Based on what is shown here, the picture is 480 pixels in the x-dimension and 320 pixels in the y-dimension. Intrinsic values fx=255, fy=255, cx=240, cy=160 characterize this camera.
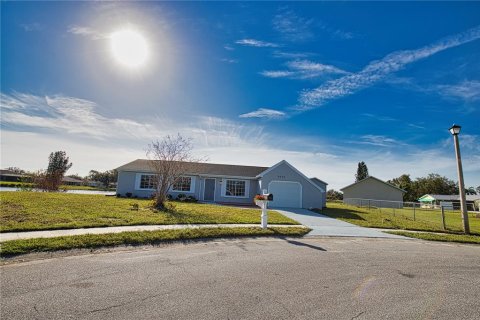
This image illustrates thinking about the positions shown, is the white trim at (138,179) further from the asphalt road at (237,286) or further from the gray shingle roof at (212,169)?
the asphalt road at (237,286)

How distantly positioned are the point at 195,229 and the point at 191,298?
5.39 m

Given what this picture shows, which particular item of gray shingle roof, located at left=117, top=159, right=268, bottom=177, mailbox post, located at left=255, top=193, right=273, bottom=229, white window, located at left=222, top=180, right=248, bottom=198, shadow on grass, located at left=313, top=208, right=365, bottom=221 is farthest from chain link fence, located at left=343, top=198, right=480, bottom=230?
gray shingle roof, located at left=117, top=159, right=268, bottom=177

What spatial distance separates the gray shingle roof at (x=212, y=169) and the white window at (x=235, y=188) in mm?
727

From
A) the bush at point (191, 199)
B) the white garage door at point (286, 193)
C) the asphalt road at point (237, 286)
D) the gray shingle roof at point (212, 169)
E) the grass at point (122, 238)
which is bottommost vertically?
the asphalt road at point (237, 286)

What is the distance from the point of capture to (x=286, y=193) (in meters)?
23.0

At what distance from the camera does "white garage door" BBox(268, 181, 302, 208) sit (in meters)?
22.9

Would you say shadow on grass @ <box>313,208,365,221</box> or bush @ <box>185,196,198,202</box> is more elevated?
bush @ <box>185,196,198,202</box>

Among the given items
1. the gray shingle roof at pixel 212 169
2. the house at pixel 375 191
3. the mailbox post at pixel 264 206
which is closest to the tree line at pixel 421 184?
the house at pixel 375 191

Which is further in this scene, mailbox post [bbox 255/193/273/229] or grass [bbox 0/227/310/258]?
mailbox post [bbox 255/193/273/229]

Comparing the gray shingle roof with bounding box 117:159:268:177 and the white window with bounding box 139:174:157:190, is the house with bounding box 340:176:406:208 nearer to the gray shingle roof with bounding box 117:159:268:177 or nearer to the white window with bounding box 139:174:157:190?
the gray shingle roof with bounding box 117:159:268:177

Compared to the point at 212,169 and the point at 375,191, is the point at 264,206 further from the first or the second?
the point at 375,191

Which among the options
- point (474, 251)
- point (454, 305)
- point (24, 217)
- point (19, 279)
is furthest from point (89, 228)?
point (474, 251)

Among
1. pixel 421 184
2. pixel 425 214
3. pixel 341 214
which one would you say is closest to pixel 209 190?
pixel 341 214

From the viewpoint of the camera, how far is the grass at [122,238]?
18.8 feet
